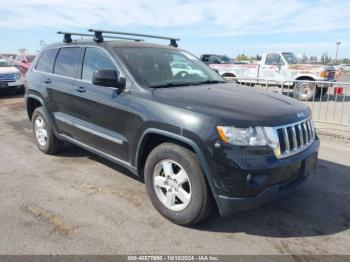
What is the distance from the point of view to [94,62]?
13.9 ft

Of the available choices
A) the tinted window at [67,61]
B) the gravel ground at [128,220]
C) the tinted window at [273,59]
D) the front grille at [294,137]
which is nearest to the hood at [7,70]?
the tinted window at [67,61]

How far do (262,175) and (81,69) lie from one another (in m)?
2.84

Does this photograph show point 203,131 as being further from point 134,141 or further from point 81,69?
point 81,69

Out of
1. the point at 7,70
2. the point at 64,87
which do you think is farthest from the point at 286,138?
the point at 7,70

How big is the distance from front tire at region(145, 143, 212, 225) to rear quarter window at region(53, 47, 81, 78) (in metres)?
1.99

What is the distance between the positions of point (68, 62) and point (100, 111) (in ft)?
4.09

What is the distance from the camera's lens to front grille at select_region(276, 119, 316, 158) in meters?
3.05

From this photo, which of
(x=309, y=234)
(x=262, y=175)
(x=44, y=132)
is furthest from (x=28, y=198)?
(x=309, y=234)

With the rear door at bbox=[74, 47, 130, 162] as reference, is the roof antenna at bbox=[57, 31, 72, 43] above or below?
above

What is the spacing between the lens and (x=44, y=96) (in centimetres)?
520

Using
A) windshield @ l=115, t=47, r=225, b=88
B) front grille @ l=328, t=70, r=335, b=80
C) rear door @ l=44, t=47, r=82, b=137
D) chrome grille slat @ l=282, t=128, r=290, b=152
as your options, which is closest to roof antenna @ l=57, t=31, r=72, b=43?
rear door @ l=44, t=47, r=82, b=137

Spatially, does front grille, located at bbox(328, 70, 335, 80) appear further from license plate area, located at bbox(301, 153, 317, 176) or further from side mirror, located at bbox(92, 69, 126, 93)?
side mirror, located at bbox(92, 69, 126, 93)

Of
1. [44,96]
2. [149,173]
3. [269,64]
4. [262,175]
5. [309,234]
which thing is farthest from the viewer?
[269,64]

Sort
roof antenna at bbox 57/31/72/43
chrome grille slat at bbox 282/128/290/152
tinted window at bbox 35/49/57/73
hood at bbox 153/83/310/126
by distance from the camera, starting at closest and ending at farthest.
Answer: hood at bbox 153/83/310/126
chrome grille slat at bbox 282/128/290/152
roof antenna at bbox 57/31/72/43
tinted window at bbox 35/49/57/73
